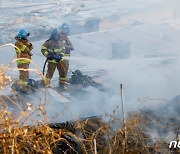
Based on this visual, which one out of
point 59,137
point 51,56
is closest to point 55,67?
point 51,56

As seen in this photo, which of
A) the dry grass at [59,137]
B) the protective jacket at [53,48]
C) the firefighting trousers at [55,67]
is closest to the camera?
the dry grass at [59,137]

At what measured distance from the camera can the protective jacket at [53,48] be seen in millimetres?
8289

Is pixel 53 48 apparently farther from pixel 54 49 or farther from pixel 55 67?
pixel 55 67

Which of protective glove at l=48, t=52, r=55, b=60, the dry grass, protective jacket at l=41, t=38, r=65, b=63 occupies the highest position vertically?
protective jacket at l=41, t=38, r=65, b=63

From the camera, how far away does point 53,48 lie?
27.2ft

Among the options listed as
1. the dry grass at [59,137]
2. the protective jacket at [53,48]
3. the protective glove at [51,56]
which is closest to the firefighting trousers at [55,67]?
the protective glove at [51,56]

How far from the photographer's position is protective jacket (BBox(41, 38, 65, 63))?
27.2 feet

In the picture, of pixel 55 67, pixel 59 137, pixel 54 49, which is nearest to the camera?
pixel 59 137

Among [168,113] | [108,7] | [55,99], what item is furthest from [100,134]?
[108,7]

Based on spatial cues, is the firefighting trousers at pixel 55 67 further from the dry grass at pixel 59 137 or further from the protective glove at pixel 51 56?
the dry grass at pixel 59 137

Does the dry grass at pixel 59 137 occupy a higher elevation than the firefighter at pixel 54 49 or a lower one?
lower

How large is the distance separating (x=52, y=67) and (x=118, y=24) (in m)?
13.5

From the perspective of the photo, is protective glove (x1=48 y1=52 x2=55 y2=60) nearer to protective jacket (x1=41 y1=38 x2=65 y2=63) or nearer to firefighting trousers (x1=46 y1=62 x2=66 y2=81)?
protective jacket (x1=41 y1=38 x2=65 y2=63)

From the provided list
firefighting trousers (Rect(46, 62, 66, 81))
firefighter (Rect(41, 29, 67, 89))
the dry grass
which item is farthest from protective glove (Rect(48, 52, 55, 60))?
the dry grass
